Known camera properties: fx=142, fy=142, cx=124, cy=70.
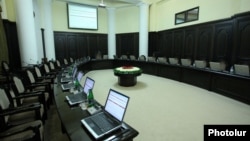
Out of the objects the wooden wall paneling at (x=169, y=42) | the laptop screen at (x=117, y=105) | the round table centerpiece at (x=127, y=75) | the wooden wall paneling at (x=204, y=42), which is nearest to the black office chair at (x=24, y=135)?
the laptop screen at (x=117, y=105)

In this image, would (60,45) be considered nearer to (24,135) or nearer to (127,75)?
(127,75)

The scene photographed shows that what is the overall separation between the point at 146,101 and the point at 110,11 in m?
9.01

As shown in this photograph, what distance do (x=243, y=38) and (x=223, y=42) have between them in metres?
0.82

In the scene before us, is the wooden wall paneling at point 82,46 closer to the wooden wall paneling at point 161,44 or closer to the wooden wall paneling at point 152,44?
the wooden wall paneling at point 152,44

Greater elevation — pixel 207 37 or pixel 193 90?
pixel 207 37

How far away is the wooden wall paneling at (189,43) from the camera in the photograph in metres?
6.87

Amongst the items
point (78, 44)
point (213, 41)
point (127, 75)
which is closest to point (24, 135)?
point (127, 75)

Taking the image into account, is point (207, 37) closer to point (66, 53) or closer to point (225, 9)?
point (225, 9)

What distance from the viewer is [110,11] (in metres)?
10.9

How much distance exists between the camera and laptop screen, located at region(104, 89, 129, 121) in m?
1.35

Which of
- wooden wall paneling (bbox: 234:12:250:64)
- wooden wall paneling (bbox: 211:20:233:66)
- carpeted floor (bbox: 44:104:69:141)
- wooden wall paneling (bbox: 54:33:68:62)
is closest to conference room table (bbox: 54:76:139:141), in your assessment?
carpeted floor (bbox: 44:104:69:141)

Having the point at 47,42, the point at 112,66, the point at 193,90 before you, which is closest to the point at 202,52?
the point at 193,90

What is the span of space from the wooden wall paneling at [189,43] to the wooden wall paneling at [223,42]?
1.15 meters

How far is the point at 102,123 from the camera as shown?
136 centimetres
